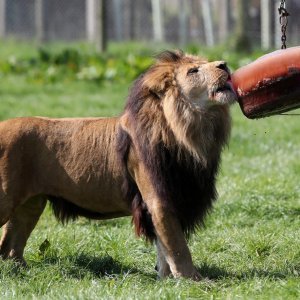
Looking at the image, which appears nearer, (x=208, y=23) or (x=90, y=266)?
(x=90, y=266)

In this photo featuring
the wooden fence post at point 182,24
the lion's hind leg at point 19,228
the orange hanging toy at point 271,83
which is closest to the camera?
the orange hanging toy at point 271,83

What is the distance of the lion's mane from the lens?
15.4 feet

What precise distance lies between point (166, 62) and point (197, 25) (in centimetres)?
1489

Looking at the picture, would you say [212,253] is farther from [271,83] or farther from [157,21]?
[157,21]

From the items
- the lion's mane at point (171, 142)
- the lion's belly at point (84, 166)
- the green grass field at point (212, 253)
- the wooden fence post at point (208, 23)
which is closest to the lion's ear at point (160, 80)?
the lion's mane at point (171, 142)

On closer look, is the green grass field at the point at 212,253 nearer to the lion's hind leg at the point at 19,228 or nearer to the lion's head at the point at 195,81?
the lion's hind leg at the point at 19,228

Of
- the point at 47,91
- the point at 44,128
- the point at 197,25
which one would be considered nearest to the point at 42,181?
the point at 44,128

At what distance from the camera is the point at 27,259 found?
5.36m

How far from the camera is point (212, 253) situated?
5441 millimetres

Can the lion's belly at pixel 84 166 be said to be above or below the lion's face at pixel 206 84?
below

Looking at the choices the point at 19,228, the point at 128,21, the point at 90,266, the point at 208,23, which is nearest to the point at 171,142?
the point at 90,266

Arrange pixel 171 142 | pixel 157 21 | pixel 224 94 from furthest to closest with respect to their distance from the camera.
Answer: pixel 157 21 → pixel 171 142 → pixel 224 94

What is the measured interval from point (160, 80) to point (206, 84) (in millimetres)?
264

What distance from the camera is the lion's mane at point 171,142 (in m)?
4.70
